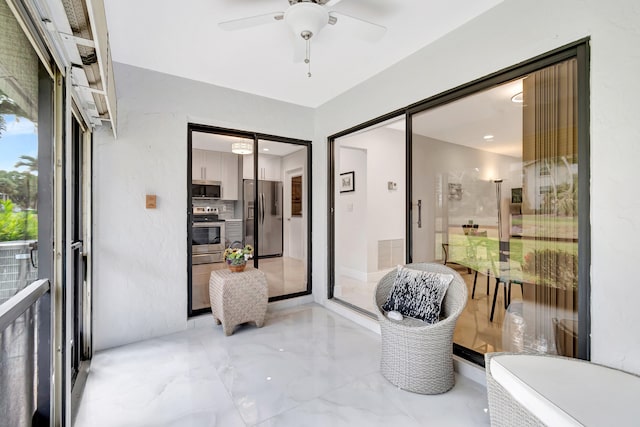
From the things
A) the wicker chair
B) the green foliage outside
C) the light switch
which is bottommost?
the wicker chair

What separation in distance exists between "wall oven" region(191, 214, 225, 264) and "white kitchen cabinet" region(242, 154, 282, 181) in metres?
0.68

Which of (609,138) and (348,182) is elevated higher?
(348,182)

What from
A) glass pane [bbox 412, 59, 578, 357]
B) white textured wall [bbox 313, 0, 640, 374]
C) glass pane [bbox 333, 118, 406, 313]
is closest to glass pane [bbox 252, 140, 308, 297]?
glass pane [bbox 333, 118, 406, 313]

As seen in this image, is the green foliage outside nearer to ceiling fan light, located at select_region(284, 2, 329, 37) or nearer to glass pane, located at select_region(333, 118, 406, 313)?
ceiling fan light, located at select_region(284, 2, 329, 37)

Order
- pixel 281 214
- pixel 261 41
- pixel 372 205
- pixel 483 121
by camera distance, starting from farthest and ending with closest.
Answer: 1. pixel 372 205
2. pixel 281 214
3. pixel 261 41
4. pixel 483 121

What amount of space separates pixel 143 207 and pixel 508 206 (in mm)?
3074

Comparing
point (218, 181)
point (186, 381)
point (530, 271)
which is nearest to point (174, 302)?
point (186, 381)

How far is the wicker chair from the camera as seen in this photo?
75.5 inches

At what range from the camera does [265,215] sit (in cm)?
373

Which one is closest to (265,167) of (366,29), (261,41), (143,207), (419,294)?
(143,207)

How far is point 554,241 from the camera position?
1748mm

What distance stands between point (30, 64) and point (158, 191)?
1.76m

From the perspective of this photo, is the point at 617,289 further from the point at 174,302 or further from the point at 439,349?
the point at 174,302

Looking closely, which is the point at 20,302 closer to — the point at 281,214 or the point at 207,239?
the point at 207,239
